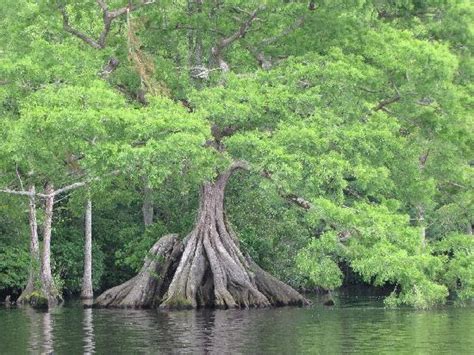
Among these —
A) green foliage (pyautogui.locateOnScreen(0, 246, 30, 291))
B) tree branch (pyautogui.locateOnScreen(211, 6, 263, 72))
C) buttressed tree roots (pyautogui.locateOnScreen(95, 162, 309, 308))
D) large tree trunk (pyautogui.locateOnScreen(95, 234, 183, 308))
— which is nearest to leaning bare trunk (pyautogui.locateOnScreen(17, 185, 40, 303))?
green foliage (pyautogui.locateOnScreen(0, 246, 30, 291))

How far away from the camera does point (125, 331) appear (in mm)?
28109

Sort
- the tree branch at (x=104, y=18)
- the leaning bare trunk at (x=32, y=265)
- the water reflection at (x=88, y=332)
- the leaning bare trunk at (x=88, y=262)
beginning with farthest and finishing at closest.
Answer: the leaning bare trunk at (x=88, y=262) → the leaning bare trunk at (x=32, y=265) → the tree branch at (x=104, y=18) → the water reflection at (x=88, y=332)

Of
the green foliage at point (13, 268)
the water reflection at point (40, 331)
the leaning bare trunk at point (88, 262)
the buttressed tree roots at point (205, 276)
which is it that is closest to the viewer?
the water reflection at point (40, 331)

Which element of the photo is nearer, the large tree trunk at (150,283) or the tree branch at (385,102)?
the tree branch at (385,102)

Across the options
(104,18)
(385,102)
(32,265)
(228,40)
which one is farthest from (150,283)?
(385,102)

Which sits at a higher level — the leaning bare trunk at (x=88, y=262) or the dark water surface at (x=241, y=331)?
the leaning bare trunk at (x=88, y=262)

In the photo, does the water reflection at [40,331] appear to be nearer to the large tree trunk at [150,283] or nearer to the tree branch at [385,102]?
the large tree trunk at [150,283]

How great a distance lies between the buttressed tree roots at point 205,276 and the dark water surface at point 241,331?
1468 mm

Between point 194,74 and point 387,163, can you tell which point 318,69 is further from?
point 194,74

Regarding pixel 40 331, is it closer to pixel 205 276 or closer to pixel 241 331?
pixel 241 331

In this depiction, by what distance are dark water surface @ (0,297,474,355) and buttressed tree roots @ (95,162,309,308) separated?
1468 millimetres

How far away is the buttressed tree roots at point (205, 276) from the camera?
3744 centimetres

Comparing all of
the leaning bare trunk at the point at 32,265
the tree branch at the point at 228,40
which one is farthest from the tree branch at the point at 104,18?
the leaning bare trunk at the point at 32,265

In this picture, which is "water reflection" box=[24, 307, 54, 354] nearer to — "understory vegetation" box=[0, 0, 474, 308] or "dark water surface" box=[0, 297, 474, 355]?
"dark water surface" box=[0, 297, 474, 355]
